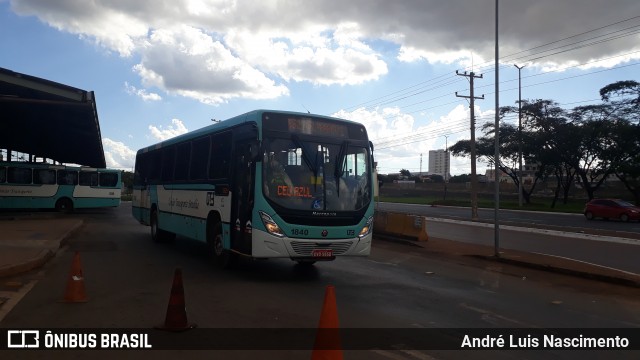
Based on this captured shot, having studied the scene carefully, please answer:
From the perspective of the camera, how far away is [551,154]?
5847 cm

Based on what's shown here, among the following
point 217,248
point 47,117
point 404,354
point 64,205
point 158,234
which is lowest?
point 404,354

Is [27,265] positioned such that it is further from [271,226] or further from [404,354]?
[404,354]

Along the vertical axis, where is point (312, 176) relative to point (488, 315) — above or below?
above

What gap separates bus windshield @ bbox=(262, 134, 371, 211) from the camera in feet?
33.9

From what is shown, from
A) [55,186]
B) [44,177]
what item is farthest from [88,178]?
[44,177]

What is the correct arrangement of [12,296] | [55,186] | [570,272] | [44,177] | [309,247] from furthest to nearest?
1. [55,186]
2. [44,177]
3. [570,272]
4. [309,247]
5. [12,296]

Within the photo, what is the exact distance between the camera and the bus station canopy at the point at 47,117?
17391mm

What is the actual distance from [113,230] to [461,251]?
44.9ft

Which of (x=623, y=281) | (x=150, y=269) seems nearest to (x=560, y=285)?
(x=623, y=281)

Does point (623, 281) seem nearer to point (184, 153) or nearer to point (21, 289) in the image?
point (184, 153)

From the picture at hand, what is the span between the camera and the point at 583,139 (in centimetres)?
5634

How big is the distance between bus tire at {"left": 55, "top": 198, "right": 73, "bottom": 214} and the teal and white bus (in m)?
24.3

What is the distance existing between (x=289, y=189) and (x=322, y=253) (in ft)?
4.50

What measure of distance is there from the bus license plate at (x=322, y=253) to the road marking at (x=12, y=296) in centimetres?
494
